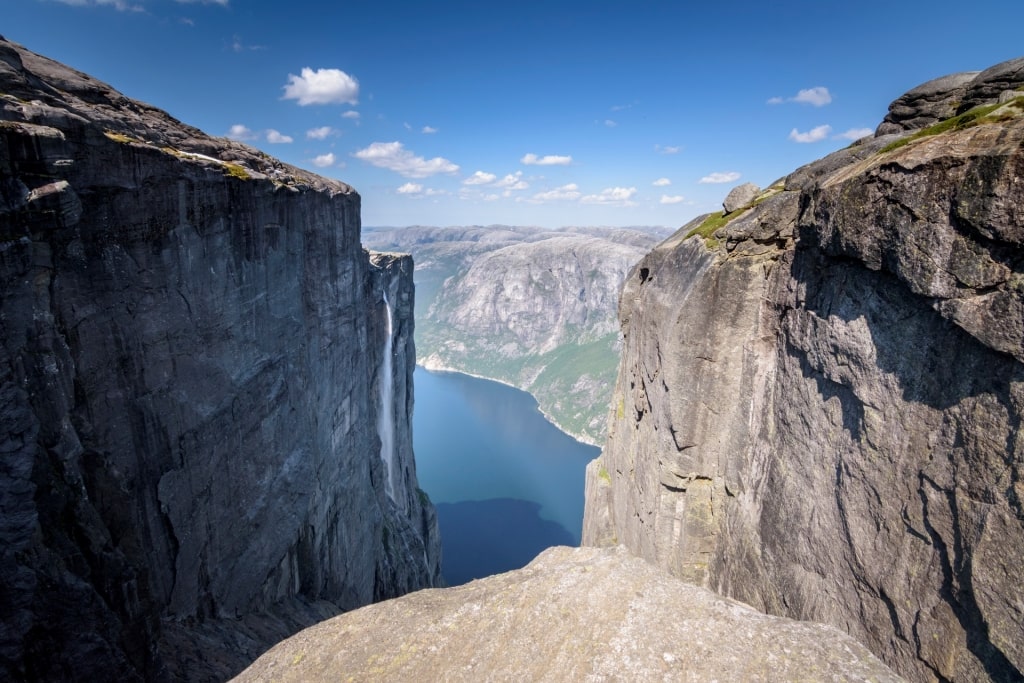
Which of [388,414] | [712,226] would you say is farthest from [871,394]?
[388,414]

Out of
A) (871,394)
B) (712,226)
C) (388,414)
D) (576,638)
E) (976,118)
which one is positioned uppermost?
(976,118)

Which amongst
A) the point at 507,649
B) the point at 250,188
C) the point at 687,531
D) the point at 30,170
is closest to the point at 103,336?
the point at 30,170

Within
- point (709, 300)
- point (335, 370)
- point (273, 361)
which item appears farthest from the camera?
point (335, 370)

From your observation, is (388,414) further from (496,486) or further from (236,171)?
(496,486)

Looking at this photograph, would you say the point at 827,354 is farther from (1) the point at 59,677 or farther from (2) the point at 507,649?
(1) the point at 59,677

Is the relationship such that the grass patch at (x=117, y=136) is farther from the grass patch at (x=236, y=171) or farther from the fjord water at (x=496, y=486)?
the fjord water at (x=496, y=486)

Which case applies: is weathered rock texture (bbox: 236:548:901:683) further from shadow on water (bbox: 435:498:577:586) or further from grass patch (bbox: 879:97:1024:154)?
shadow on water (bbox: 435:498:577:586)
